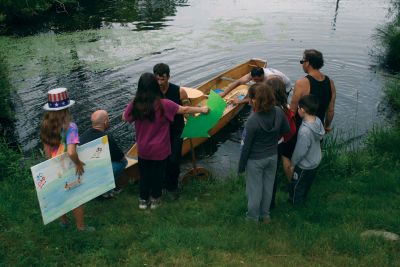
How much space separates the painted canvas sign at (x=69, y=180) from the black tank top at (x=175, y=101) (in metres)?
1.42

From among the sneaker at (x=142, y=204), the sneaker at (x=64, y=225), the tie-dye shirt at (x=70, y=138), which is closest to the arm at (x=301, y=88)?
the sneaker at (x=142, y=204)

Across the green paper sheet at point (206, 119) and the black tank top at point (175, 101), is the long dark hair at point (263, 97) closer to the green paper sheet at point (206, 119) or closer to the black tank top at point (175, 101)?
the green paper sheet at point (206, 119)

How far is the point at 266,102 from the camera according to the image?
16.2 feet

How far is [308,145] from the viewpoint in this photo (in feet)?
18.2

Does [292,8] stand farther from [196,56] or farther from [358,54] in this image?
[196,56]

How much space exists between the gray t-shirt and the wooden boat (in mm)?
3166

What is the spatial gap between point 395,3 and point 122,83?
18.7m

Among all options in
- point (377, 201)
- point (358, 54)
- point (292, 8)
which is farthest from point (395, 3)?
point (377, 201)

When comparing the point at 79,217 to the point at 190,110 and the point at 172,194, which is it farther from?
the point at 190,110

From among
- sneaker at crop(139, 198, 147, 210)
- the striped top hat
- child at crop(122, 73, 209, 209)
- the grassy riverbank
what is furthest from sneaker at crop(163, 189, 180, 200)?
the striped top hat

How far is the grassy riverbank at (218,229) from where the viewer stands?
4.79 metres

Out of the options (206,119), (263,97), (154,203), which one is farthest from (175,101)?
(263,97)

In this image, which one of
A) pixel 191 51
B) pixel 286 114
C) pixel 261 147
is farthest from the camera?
pixel 191 51

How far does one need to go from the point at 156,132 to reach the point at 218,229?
1.60 metres
